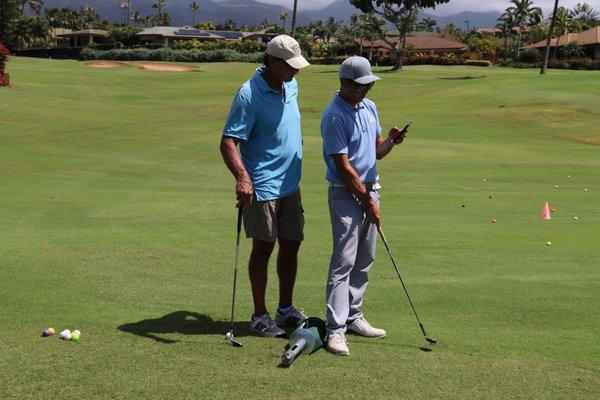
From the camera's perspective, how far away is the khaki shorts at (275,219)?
658 centimetres

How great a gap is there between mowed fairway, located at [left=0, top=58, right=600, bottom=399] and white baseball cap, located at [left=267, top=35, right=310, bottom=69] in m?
2.20

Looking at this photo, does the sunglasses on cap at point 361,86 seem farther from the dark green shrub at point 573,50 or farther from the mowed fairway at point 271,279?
the dark green shrub at point 573,50

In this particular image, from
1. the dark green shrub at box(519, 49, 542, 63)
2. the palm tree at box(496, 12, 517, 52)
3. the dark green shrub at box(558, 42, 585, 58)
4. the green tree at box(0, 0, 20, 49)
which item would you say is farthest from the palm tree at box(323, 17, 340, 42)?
the dark green shrub at box(519, 49, 542, 63)

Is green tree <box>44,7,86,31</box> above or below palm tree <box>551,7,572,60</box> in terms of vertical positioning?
below

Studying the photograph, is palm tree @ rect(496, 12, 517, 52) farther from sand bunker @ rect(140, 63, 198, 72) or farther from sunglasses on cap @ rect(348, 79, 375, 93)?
sunglasses on cap @ rect(348, 79, 375, 93)

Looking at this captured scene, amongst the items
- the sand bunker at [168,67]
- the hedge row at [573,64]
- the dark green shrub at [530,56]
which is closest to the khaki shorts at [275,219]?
the sand bunker at [168,67]

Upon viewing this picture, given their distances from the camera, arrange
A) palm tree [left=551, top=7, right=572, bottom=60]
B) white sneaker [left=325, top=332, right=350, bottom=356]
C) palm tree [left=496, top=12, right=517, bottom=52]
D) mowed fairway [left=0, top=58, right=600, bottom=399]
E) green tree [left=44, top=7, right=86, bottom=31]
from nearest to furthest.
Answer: mowed fairway [left=0, top=58, right=600, bottom=399], white sneaker [left=325, top=332, right=350, bottom=356], palm tree [left=551, top=7, right=572, bottom=60], palm tree [left=496, top=12, right=517, bottom=52], green tree [left=44, top=7, right=86, bottom=31]

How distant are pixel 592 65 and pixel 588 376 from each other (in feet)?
258

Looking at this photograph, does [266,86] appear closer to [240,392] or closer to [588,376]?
[240,392]

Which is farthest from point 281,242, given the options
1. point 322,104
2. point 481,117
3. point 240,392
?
point 322,104

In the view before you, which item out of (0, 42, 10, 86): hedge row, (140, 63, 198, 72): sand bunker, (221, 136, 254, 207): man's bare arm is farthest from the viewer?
(140, 63, 198, 72): sand bunker

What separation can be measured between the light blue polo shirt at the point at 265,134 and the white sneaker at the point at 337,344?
122 cm

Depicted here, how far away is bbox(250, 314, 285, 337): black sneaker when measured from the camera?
21.6 feet

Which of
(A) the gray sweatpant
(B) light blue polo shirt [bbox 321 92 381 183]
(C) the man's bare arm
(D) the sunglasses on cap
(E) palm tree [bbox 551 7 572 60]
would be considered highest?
(E) palm tree [bbox 551 7 572 60]
